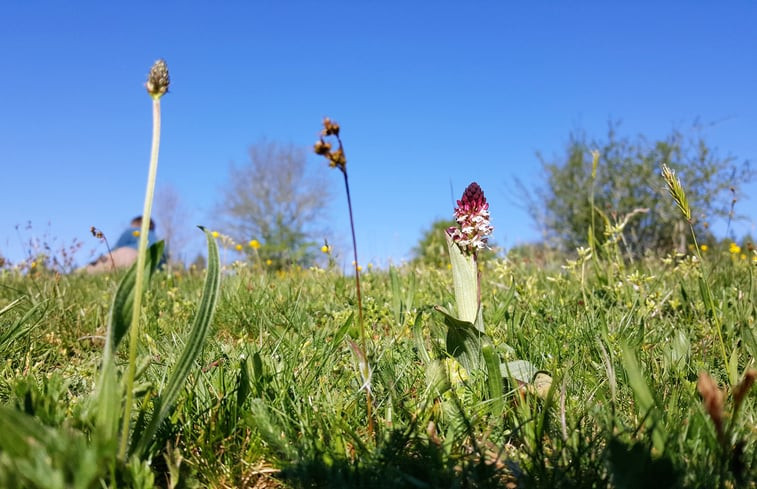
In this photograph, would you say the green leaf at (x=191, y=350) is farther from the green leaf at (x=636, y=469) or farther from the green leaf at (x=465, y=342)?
the green leaf at (x=636, y=469)

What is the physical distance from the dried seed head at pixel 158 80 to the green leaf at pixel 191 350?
0.38 meters

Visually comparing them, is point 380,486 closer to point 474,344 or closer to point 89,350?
point 474,344

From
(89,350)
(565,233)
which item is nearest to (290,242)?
(565,233)

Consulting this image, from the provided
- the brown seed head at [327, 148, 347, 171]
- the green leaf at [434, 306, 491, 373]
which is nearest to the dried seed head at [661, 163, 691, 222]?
the green leaf at [434, 306, 491, 373]

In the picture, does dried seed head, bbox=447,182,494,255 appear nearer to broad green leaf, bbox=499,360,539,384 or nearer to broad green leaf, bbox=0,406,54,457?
broad green leaf, bbox=499,360,539,384

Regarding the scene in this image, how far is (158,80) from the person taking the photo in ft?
4.23

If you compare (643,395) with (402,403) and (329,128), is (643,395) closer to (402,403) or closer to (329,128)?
(402,403)

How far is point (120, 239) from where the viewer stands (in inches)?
663

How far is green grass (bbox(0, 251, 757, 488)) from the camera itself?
1378 millimetres

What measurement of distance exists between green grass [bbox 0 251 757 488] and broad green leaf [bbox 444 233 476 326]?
0.72 feet

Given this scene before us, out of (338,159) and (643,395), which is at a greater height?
(338,159)

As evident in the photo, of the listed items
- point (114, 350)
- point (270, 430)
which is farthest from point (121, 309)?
point (270, 430)

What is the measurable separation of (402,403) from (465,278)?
1.78 ft

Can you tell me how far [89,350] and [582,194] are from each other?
25078 millimetres
